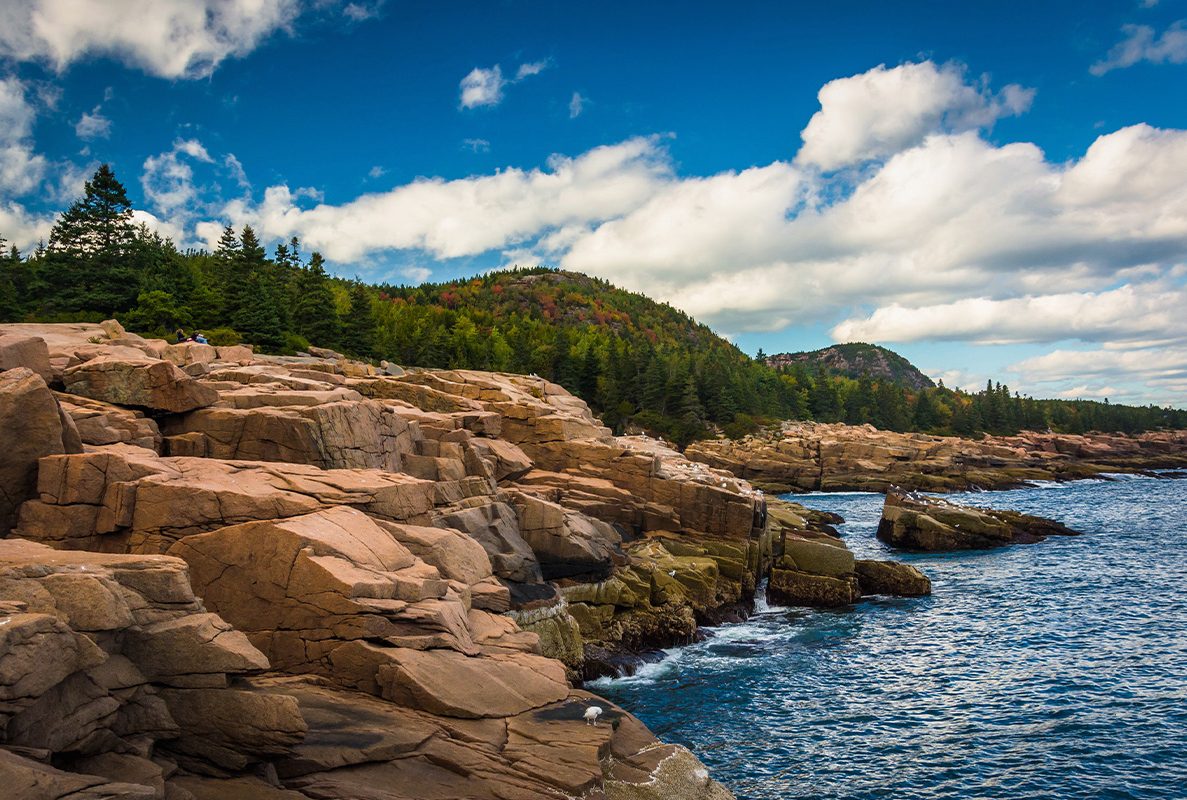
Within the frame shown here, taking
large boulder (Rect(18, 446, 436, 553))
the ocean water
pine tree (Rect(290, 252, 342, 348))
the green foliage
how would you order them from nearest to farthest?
large boulder (Rect(18, 446, 436, 553))
the ocean water
the green foliage
pine tree (Rect(290, 252, 342, 348))

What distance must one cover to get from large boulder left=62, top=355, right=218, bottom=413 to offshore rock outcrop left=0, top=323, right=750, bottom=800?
7 centimetres

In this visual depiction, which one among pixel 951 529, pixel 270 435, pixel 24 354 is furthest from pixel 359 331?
pixel 951 529

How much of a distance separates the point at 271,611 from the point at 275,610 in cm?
9

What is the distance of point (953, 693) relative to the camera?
26.5 metres

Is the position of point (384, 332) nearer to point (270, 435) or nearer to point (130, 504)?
point (270, 435)

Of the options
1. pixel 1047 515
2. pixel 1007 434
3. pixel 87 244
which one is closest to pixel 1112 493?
pixel 1047 515

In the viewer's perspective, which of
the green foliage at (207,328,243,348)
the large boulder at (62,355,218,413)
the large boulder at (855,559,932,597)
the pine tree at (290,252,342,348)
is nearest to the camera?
the large boulder at (62,355,218,413)

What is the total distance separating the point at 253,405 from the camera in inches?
1060

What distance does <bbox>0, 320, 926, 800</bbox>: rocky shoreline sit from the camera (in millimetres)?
10531

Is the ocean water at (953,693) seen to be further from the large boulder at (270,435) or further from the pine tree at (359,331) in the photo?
the pine tree at (359,331)

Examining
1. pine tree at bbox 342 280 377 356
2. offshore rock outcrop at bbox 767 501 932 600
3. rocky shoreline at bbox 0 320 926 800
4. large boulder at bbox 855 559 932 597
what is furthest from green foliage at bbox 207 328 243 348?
large boulder at bbox 855 559 932 597

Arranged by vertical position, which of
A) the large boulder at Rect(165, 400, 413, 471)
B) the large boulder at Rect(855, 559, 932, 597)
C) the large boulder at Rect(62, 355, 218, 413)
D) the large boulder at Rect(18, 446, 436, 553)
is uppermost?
the large boulder at Rect(62, 355, 218, 413)

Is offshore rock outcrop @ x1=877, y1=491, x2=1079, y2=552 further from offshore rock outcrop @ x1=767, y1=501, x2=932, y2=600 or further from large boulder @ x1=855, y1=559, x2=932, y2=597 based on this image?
offshore rock outcrop @ x1=767, y1=501, x2=932, y2=600

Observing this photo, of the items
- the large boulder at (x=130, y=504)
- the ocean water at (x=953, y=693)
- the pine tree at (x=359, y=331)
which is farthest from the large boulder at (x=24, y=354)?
the pine tree at (x=359, y=331)
